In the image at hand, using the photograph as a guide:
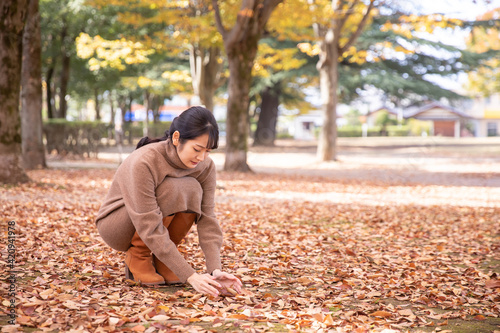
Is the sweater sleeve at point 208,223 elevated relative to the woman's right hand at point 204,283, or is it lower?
elevated

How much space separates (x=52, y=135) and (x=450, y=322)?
16.7 m

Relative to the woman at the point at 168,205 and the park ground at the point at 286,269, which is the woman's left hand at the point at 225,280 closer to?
the woman at the point at 168,205

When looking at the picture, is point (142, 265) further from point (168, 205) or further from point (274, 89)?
point (274, 89)

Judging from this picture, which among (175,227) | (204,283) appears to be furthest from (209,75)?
(204,283)

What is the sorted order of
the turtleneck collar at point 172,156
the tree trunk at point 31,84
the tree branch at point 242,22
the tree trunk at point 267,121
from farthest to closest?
1. the tree trunk at point 267,121
2. the tree branch at point 242,22
3. the tree trunk at point 31,84
4. the turtleneck collar at point 172,156

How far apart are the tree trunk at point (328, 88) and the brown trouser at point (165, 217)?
14236 millimetres

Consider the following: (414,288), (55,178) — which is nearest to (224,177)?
(55,178)

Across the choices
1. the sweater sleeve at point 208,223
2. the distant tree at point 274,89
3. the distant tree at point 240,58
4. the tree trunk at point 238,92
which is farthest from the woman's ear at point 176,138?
the distant tree at point 274,89

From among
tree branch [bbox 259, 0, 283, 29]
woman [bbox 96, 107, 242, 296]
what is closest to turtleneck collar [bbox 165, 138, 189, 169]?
woman [bbox 96, 107, 242, 296]

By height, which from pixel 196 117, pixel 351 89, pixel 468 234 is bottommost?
pixel 468 234

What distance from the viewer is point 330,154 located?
18000mm

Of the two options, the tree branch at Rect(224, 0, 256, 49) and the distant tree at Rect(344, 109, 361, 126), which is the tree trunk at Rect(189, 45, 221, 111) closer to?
the tree branch at Rect(224, 0, 256, 49)

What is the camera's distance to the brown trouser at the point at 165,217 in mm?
3172

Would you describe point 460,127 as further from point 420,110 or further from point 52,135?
point 52,135
